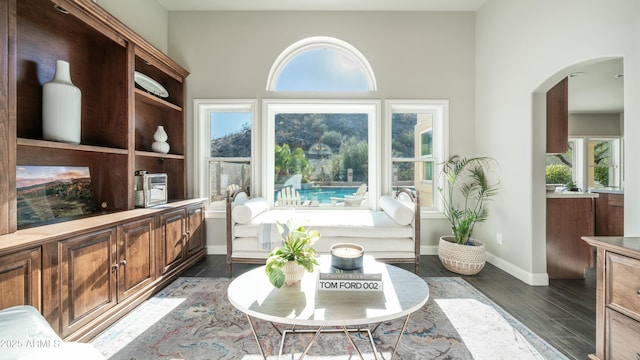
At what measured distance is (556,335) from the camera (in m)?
1.92

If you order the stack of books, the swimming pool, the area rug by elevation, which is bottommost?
the area rug

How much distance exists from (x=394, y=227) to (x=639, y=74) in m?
2.06

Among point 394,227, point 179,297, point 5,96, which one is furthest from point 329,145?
point 5,96

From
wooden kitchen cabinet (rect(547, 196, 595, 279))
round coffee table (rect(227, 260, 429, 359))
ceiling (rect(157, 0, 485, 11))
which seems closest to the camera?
round coffee table (rect(227, 260, 429, 359))

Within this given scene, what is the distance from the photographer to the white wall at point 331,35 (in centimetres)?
372

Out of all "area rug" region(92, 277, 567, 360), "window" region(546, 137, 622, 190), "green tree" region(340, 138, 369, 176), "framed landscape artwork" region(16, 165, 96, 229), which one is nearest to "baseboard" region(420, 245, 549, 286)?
"area rug" region(92, 277, 567, 360)

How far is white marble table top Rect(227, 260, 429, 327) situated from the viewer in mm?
1254

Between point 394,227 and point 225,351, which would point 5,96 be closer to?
point 225,351

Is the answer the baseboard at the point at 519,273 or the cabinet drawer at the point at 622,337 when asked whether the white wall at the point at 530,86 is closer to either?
the baseboard at the point at 519,273

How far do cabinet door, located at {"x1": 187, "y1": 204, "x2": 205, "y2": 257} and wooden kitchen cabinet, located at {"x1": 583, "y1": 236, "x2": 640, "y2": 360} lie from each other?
342 cm

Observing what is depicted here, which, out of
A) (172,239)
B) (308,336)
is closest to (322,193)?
(172,239)

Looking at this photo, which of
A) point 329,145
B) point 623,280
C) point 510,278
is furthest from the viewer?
point 329,145

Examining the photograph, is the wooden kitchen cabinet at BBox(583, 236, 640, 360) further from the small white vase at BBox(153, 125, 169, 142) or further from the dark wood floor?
the small white vase at BBox(153, 125, 169, 142)

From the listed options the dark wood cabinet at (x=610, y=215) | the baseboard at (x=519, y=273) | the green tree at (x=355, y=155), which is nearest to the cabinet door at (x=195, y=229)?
the green tree at (x=355, y=155)
